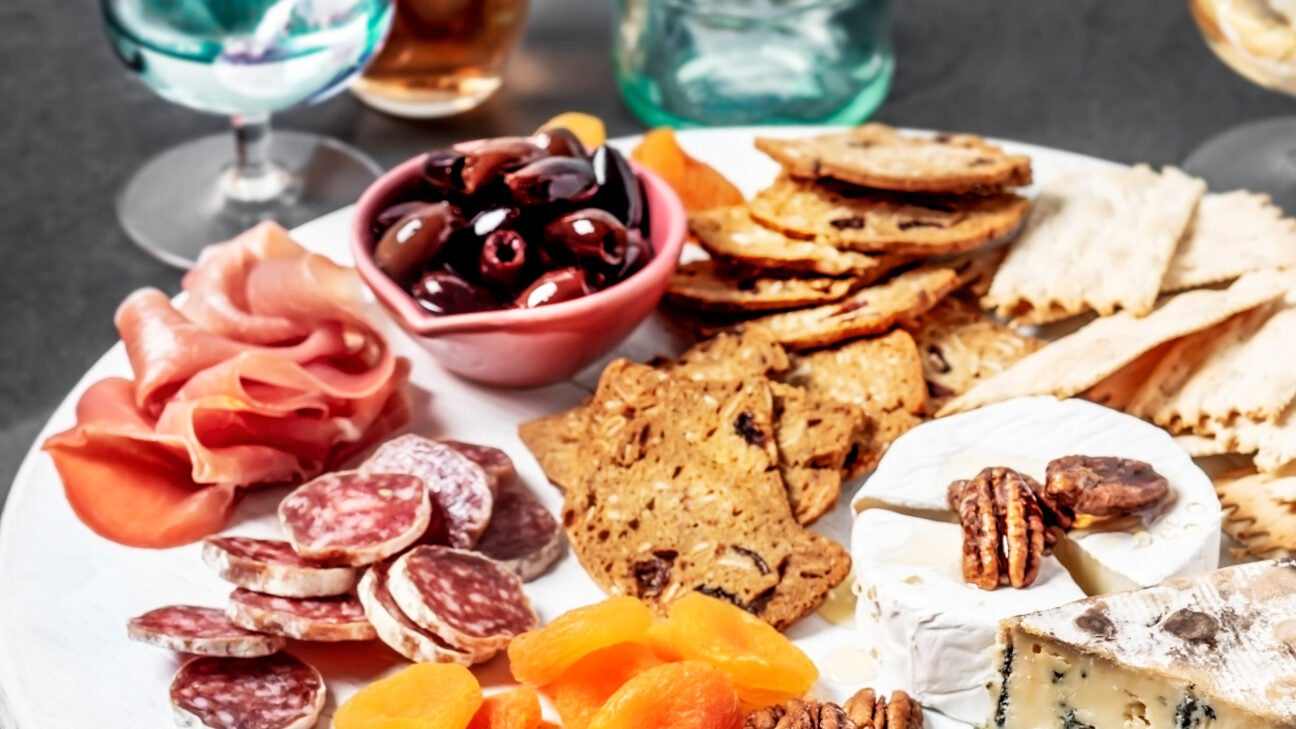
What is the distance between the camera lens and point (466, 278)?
5.75ft

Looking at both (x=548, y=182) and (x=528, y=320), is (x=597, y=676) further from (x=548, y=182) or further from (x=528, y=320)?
(x=548, y=182)

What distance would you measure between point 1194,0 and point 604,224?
1.09m

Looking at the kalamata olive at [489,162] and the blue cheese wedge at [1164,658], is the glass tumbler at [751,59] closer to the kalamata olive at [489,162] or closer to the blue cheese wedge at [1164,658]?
the kalamata olive at [489,162]

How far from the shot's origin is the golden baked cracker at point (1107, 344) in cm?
169

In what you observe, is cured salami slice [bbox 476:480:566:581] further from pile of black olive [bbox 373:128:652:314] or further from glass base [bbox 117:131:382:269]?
glass base [bbox 117:131:382:269]

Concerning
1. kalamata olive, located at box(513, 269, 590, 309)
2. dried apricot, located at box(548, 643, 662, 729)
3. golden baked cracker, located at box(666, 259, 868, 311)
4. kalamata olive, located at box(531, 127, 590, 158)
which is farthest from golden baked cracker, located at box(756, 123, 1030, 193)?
dried apricot, located at box(548, 643, 662, 729)

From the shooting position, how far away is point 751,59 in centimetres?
255

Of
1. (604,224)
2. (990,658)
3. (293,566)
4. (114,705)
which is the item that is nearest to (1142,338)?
(990,658)

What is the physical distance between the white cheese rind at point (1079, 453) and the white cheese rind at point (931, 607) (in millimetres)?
29

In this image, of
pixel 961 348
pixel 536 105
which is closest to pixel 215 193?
pixel 536 105

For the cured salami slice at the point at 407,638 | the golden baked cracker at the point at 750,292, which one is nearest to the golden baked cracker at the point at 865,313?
the golden baked cracker at the point at 750,292

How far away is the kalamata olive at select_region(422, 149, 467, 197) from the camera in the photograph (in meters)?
1.79

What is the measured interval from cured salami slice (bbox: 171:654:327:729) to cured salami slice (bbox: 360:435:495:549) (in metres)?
0.21

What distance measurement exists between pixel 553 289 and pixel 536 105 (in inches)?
44.0
